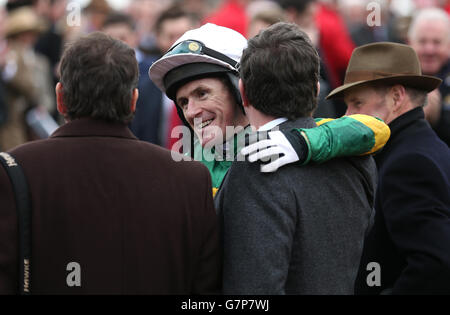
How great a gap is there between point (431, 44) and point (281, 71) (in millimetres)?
3645

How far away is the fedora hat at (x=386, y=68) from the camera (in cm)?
376

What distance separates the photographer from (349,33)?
28.9 feet

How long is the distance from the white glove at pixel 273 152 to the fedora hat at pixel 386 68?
1.28m

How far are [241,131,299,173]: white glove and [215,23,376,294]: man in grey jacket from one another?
0.17ft

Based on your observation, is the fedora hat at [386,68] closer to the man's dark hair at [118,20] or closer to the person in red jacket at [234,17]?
the man's dark hair at [118,20]

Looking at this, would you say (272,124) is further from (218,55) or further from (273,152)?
(218,55)

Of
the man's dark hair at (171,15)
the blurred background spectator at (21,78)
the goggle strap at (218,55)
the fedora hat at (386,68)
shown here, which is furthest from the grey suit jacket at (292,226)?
the blurred background spectator at (21,78)

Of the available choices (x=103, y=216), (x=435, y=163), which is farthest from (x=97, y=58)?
(x=435, y=163)

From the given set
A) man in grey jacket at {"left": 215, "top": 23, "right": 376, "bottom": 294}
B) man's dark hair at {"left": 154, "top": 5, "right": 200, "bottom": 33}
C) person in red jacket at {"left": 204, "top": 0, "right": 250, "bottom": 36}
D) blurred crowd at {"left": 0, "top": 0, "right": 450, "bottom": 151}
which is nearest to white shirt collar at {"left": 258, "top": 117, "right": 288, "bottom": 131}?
man in grey jacket at {"left": 215, "top": 23, "right": 376, "bottom": 294}

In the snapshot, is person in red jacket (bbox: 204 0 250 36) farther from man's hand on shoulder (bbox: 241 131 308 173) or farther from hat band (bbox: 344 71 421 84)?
man's hand on shoulder (bbox: 241 131 308 173)

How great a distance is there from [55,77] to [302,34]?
6.52 metres

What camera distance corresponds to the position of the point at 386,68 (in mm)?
3842
